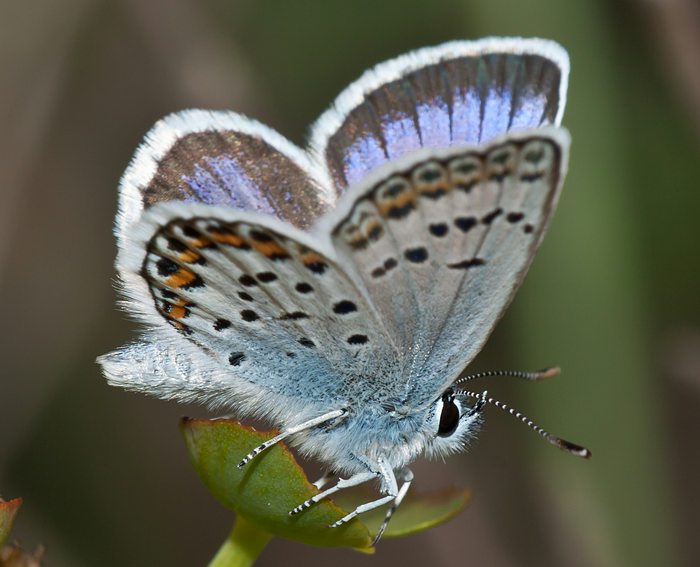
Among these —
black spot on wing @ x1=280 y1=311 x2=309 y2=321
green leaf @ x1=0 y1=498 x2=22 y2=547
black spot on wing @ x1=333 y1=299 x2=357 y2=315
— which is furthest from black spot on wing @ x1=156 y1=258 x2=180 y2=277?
green leaf @ x1=0 y1=498 x2=22 y2=547

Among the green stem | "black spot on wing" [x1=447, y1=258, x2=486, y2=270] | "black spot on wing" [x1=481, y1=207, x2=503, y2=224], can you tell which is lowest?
the green stem

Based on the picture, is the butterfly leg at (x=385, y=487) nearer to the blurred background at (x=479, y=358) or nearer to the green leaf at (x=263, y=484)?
the green leaf at (x=263, y=484)

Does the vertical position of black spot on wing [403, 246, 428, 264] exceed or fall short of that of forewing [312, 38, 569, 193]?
it falls short

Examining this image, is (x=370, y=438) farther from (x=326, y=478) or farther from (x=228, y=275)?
(x=228, y=275)

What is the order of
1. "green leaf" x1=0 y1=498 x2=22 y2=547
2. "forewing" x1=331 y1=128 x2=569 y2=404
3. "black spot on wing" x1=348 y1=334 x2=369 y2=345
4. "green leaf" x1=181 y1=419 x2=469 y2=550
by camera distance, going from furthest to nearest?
1. "black spot on wing" x1=348 y1=334 x2=369 y2=345
2. "forewing" x1=331 y1=128 x2=569 y2=404
3. "green leaf" x1=181 y1=419 x2=469 y2=550
4. "green leaf" x1=0 y1=498 x2=22 y2=547

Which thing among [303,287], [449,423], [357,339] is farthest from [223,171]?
[449,423]

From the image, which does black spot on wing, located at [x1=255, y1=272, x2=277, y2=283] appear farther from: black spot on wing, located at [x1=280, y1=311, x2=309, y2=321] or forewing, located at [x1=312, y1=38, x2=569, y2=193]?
forewing, located at [x1=312, y1=38, x2=569, y2=193]

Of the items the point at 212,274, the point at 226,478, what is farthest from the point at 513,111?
the point at 226,478

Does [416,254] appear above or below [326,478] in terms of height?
above
